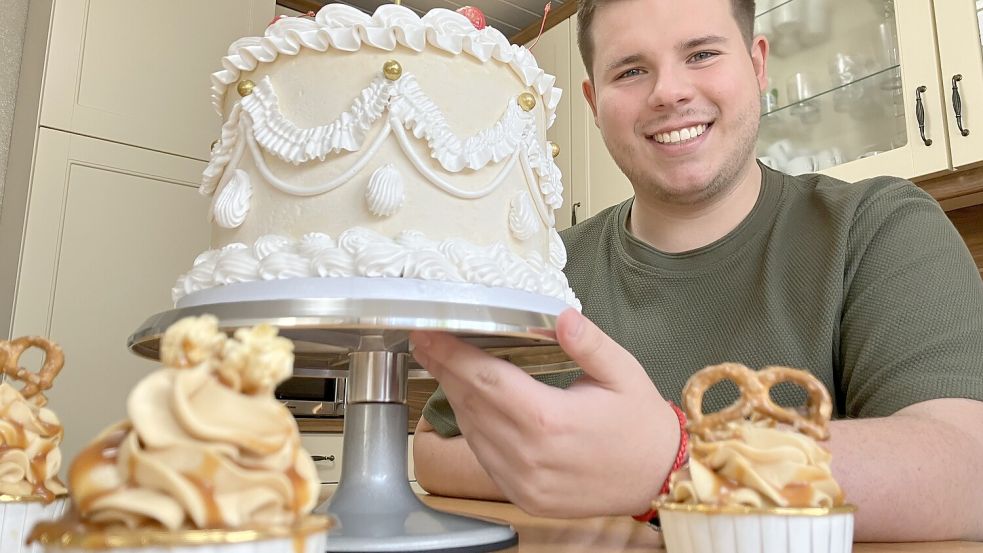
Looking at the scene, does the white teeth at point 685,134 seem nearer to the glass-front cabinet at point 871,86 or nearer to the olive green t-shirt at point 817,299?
the olive green t-shirt at point 817,299

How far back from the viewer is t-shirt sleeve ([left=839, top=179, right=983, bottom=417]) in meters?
0.96

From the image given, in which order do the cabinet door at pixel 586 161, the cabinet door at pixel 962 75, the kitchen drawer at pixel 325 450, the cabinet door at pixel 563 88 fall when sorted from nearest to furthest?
1. the cabinet door at pixel 962 75
2. the kitchen drawer at pixel 325 450
3. the cabinet door at pixel 586 161
4. the cabinet door at pixel 563 88

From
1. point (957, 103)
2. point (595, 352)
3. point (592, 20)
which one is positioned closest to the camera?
point (595, 352)

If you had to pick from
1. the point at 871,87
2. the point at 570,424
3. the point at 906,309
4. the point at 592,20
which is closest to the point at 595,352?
the point at 570,424

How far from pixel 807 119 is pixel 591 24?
1.27 meters

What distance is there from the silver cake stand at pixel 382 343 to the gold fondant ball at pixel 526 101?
23 centimetres

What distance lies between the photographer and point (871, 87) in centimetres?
228

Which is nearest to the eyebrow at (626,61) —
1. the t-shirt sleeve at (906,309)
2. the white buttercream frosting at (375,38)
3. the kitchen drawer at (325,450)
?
the t-shirt sleeve at (906,309)

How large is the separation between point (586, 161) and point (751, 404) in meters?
2.63

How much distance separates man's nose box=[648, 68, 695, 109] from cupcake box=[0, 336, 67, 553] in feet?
3.44

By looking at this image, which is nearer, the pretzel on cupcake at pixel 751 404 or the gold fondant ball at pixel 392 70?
the pretzel on cupcake at pixel 751 404

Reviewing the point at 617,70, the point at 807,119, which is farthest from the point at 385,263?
the point at 807,119

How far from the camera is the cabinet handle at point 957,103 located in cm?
196

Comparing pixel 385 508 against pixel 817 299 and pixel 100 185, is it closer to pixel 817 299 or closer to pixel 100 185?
pixel 817 299
